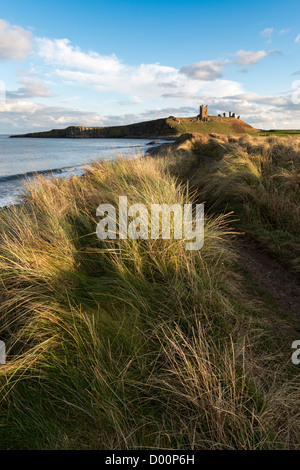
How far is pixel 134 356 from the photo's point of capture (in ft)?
5.80

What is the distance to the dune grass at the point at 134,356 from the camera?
1397 mm

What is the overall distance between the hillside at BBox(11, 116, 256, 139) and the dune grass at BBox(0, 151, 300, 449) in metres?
99.8

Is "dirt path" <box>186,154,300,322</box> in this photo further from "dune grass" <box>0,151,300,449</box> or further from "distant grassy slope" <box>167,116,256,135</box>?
"distant grassy slope" <box>167,116,256,135</box>

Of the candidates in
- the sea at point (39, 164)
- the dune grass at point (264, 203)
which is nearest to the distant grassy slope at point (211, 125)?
the sea at point (39, 164)

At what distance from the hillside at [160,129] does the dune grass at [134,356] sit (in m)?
99.8

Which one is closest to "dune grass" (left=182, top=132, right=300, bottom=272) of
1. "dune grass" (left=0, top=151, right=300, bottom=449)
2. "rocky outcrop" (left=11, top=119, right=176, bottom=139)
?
"dune grass" (left=0, top=151, right=300, bottom=449)

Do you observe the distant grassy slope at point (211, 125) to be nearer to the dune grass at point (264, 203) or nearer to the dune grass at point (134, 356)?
the dune grass at point (264, 203)

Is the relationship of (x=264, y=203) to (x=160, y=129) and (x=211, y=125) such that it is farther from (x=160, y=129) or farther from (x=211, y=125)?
(x=160, y=129)

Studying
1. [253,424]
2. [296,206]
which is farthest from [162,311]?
[296,206]

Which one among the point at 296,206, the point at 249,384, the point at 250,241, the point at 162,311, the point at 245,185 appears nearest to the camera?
the point at 249,384

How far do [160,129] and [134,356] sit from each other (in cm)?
12488

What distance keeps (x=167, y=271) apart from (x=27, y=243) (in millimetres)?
1495

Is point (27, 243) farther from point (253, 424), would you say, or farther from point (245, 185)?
point (245, 185)

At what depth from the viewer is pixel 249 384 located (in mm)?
1609
